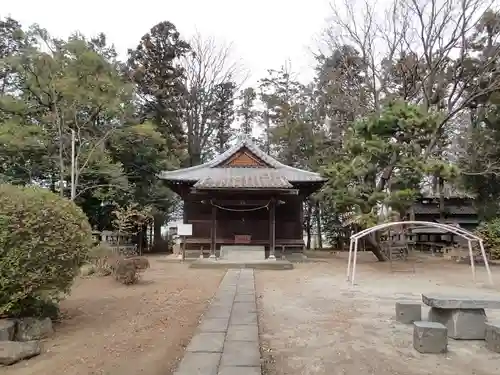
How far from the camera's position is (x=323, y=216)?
2912cm

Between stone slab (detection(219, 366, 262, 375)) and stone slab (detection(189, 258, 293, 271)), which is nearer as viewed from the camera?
stone slab (detection(219, 366, 262, 375))

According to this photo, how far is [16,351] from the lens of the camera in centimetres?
402

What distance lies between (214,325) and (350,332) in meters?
1.66

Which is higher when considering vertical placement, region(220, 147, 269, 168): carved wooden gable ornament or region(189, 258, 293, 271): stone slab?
region(220, 147, 269, 168): carved wooden gable ornament

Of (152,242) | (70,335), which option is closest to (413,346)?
(70,335)

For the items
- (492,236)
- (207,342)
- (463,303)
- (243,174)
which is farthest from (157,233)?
(463,303)

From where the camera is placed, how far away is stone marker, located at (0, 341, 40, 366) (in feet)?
12.9

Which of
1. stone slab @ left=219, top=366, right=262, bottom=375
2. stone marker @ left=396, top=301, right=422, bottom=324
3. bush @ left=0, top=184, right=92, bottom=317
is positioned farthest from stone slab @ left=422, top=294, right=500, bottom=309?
bush @ left=0, top=184, right=92, bottom=317

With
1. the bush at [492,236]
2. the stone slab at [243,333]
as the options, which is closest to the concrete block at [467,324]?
the stone slab at [243,333]

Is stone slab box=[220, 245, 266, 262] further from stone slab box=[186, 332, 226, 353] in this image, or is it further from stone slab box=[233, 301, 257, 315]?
stone slab box=[186, 332, 226, 353]

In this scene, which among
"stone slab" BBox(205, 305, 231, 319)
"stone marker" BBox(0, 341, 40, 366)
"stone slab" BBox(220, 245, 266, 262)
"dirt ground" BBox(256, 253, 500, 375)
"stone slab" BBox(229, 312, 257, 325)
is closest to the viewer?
"dirt ground" BBox(256, 253, 500, 375)

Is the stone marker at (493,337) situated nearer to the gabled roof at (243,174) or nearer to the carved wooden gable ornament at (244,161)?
the gabled roof at (243,174)

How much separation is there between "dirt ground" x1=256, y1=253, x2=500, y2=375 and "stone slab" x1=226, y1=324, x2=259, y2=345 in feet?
0.43

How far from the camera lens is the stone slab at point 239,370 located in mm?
3298
